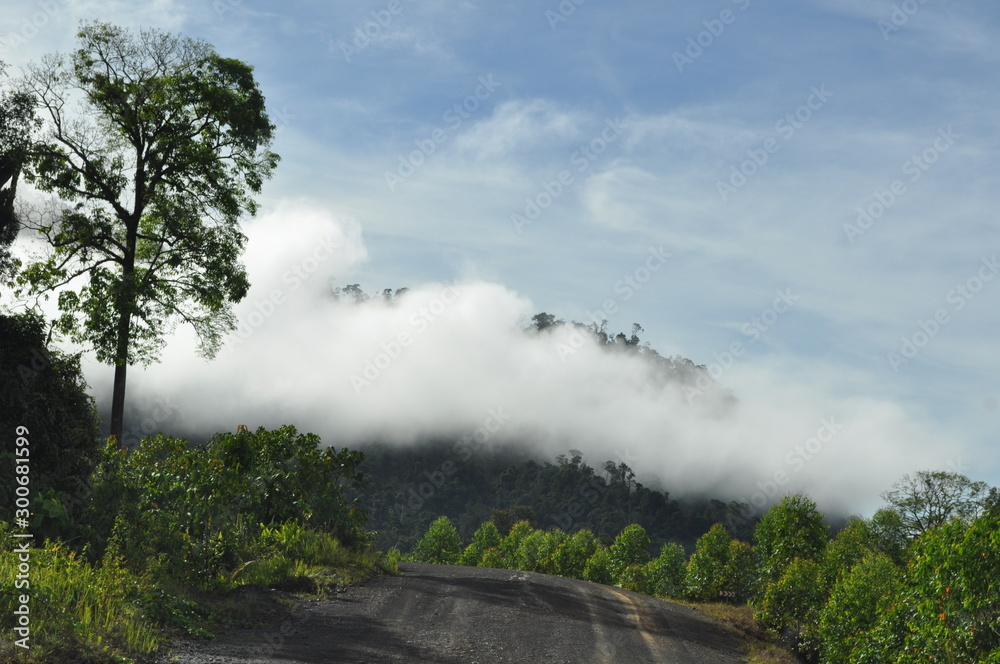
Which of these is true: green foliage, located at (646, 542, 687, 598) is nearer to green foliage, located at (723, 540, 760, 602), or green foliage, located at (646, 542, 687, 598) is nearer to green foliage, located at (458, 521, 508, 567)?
green foliage, located at (723, 540, 760, 602)

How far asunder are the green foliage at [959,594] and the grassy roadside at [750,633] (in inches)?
187

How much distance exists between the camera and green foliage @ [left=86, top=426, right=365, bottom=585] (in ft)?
37.7

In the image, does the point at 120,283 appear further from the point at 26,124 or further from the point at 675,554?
the point at 675,554

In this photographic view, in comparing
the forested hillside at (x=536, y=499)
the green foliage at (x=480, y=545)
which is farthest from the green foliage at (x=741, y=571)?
the forested hillside at (x=536, y=499)

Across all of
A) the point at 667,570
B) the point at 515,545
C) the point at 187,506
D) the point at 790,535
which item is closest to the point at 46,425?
the point at 187,506

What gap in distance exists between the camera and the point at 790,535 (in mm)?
19172

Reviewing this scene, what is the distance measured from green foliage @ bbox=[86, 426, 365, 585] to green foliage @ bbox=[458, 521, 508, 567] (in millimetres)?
37998

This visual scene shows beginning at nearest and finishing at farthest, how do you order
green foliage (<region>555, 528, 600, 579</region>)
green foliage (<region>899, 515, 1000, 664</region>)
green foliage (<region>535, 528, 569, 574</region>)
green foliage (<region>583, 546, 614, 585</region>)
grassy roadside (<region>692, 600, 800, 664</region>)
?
green foliage (<region>899, 515, 1000, 664</region>) < grassy roadside (<region>692, 600, 800, 664</region>) < green foliage (<region>583, 546, 614, 585</region>) < green foliage (<region>555, 528, 600, 579</region>) < green foliage (<region>535, 528, 569, 574</region>)

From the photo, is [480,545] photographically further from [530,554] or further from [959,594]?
[959,594]

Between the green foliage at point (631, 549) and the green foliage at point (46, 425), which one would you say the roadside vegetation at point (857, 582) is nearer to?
the green foliage at point (631, 549)

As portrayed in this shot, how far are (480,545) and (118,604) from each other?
2042 inches

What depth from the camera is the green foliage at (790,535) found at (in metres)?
18.9

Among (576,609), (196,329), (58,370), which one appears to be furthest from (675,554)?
(58,370)

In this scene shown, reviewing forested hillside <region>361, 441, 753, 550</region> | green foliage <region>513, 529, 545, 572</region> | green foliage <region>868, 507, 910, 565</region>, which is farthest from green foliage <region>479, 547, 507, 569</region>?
forested hillside <region>361, 441, 753, 550</region>
